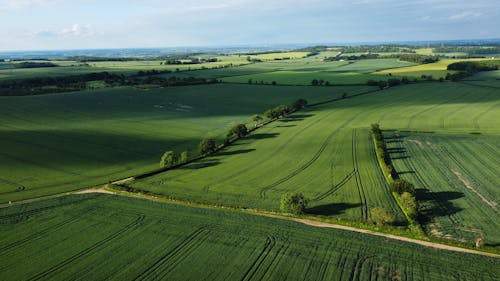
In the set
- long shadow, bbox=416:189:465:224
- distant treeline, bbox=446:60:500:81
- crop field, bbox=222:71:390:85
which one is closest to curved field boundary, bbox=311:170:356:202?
long shadow, bbox=416:189:465:224

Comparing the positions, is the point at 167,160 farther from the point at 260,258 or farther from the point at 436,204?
the point at 436,204

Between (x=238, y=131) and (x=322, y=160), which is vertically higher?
(x=238, y=131)

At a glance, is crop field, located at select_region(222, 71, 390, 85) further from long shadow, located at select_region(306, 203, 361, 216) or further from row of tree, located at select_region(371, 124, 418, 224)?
long shadow, located at select_region(306, 203, 361, 216)

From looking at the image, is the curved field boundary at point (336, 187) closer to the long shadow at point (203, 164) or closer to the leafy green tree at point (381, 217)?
the leafy green tree at point (381, 217)

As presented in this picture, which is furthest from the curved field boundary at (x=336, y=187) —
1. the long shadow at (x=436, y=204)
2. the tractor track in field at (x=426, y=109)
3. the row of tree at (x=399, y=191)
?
the tractor track in field at (x=426, y=109)

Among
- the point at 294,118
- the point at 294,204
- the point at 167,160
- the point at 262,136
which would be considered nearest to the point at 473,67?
the point at 294,118

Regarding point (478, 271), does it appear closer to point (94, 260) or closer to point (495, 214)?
point (495, 214)

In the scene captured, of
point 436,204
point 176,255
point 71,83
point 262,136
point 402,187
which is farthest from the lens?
point 71,83

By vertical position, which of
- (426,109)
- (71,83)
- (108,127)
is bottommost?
(108,127)
